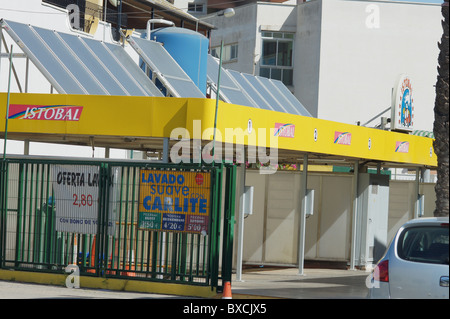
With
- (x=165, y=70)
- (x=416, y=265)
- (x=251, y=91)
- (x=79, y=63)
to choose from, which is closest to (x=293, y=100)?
(x=251, y=91)

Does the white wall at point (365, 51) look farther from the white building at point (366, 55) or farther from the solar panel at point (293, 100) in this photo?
the solar panel at point (293, 100)

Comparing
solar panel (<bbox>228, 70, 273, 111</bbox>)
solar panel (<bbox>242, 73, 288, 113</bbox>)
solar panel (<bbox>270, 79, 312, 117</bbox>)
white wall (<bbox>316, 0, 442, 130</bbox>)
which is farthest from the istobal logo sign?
white wall (<bbox>316, 0, 442, 130</bbox>)

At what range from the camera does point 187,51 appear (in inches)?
922

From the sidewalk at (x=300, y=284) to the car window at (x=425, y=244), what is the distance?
4.05m

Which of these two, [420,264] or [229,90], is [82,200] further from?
[229,90]

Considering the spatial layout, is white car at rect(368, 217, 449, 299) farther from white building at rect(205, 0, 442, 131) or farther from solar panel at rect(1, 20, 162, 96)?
white building at rect(205, 0, 442, 131)

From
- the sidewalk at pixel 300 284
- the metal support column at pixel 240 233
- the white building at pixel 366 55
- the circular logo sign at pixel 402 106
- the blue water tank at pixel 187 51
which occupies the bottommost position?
the sidewalk at pixel 300 284

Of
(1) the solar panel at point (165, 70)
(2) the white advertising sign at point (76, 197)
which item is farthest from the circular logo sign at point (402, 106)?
(2) the white advertising sign at point (76, 197)

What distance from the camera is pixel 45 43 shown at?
58.5 feet

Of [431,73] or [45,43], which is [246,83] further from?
[431,73]

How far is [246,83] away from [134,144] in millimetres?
5943

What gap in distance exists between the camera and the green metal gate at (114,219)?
13.5 m
